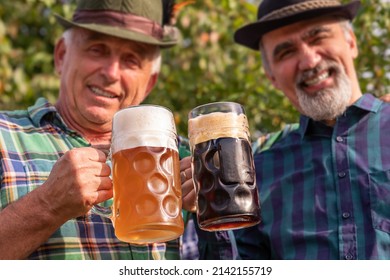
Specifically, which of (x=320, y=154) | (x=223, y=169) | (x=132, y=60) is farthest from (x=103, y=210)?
(x=320, y=154)

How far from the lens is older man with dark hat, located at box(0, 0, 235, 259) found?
6.97 feet

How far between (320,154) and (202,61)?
2.57 meters

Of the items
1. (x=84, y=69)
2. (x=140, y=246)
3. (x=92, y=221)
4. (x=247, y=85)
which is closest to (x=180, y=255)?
(x=140, y=246)

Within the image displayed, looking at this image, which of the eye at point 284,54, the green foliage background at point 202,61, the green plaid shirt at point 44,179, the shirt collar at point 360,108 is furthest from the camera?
the green foliage background at point 202,61

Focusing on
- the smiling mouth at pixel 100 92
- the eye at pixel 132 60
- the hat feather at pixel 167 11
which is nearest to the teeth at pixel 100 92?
the smiling mouth at pixel 100 92

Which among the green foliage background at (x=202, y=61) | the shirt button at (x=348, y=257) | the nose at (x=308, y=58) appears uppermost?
the green foliage background at (x=202, y=61)

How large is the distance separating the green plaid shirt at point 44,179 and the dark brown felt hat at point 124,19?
0.49 meters

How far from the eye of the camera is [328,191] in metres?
3.07

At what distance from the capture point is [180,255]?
9.53 ft

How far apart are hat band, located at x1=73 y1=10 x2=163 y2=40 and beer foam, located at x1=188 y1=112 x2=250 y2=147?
1171 mm

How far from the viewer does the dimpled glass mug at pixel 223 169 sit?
2025mm

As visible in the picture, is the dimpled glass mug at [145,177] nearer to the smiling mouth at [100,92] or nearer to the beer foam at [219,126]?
the beer foam at [219,126]
